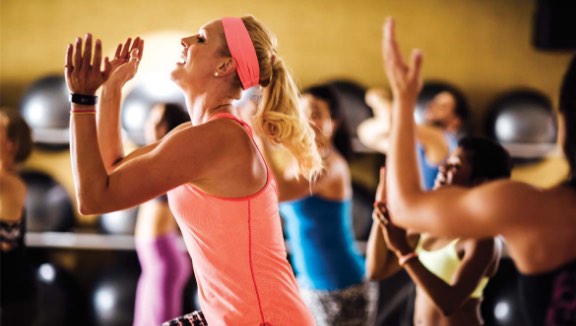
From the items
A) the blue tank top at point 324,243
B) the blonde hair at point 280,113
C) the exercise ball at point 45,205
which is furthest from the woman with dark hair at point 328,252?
the exercise ball at point 45,205

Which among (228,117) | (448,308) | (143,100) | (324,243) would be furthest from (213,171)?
(143,100)

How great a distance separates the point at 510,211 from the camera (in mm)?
1330

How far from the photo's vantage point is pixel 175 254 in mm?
4160

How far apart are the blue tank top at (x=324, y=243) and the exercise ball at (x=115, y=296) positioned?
6.68 feet

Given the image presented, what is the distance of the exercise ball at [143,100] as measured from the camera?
512cm

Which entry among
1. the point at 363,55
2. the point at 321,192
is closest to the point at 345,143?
the point at 321,192

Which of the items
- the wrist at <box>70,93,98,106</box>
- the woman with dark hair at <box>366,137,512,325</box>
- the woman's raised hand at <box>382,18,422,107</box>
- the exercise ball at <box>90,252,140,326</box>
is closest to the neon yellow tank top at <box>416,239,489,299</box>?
the woman with dark hair at <box>366,137,512,325</box>

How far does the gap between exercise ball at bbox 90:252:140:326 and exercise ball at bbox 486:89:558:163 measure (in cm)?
301

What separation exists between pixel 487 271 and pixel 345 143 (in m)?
1.43

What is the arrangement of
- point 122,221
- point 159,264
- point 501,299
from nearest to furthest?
point 159,264 < point 501,299 < point 122,221

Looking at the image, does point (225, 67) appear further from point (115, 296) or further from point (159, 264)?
point (115, 296)

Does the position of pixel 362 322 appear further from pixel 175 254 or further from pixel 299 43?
pixel 299 43

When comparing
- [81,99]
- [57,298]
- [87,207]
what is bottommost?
[57,298]

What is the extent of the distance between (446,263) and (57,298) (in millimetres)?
3377
